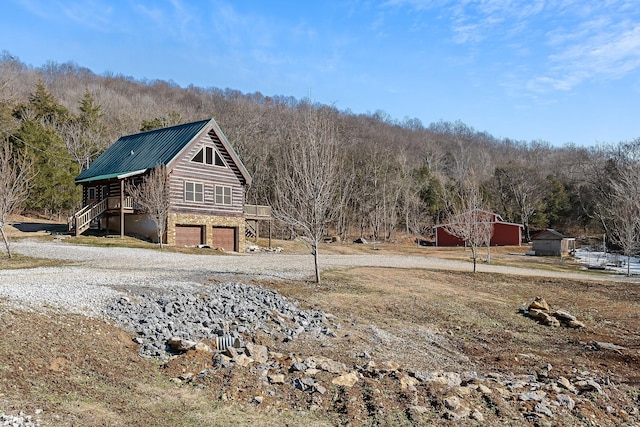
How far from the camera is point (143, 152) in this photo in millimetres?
32875

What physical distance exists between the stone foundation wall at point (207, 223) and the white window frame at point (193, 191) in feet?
3.20

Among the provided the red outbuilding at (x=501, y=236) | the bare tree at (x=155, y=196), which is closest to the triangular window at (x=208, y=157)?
the bare tree at (x=155, y=196)

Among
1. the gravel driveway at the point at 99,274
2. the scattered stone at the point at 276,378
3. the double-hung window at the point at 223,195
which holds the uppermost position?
the double-hung window at the point at 223,195

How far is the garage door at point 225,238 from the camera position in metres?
32.9

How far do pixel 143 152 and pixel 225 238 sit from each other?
7.94 meters

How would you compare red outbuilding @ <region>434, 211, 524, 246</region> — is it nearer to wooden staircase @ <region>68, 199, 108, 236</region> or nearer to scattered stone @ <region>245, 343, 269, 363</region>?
wooden staircase @ <region>68, 199, 108, 236</region>

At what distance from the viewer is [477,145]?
112 meters

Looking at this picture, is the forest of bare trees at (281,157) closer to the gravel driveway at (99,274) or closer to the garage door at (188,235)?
the garage door at (188,235)

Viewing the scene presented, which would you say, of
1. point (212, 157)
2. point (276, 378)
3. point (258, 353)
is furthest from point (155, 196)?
point (276, 378)

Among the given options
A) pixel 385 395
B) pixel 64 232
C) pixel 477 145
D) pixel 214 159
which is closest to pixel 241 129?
pixel 214 159

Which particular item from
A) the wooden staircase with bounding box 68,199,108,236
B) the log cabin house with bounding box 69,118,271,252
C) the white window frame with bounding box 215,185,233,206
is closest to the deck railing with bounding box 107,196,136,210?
the log cabin house with bounding box 69,118,271,252

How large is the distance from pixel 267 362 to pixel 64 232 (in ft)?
88.4

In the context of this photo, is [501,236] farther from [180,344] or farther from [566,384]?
[180,344]

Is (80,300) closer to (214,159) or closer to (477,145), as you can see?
(214,159)
